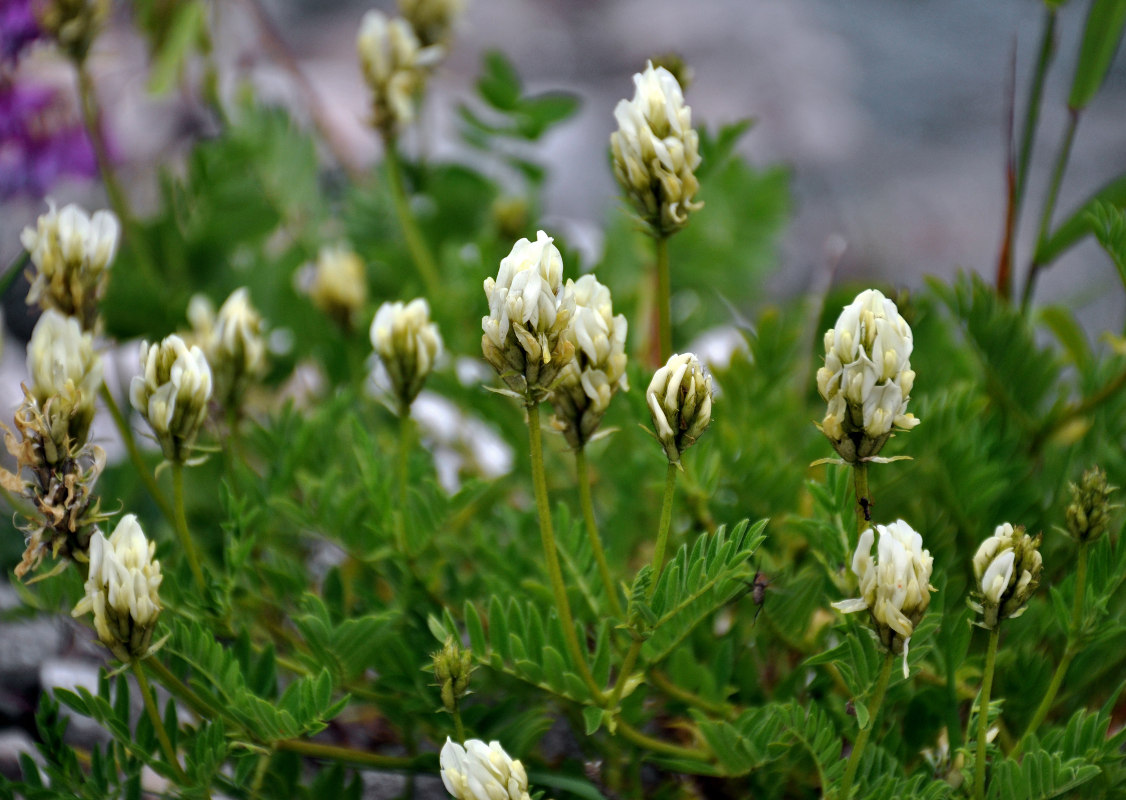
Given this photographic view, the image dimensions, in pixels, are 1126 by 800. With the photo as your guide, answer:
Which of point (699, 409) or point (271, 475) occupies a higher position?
point (699, 409)

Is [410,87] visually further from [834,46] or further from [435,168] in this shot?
[834,46]

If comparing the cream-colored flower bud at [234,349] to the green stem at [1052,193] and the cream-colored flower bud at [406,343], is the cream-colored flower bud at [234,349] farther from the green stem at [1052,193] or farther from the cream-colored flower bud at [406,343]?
the green stem at [1052,193]

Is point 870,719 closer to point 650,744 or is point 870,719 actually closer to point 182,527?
point 650,744

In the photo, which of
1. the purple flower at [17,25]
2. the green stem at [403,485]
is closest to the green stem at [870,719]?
the green stem at [403,485]

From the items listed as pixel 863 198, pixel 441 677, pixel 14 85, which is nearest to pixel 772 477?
pixel 441 677

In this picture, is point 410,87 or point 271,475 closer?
point 271,475

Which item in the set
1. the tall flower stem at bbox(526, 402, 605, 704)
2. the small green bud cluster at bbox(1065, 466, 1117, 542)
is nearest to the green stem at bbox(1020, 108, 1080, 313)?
the small green bud cluster at bbox(1065, 466, 1117, 542)

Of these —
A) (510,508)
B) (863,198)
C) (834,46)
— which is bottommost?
(863,198)

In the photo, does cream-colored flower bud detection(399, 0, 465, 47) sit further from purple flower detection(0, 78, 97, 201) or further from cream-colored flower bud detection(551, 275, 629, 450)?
cream-colored flower bud detection(551, 275, 629, 450)

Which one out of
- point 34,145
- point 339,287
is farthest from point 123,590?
point 34,145
